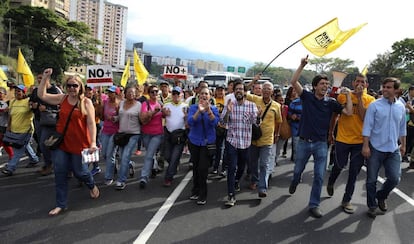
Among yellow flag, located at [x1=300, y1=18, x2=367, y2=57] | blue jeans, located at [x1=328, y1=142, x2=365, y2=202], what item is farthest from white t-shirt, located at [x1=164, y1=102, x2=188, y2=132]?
yellow flag, located at [x1=300, y1=18, x2=367, y2=57]

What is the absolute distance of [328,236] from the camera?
13.8 ft

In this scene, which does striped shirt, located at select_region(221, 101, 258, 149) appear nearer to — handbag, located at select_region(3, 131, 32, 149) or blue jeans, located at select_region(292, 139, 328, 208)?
blue jeans, located at select_region(292, 139, 328, 208)

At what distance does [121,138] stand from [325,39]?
13.8 feet

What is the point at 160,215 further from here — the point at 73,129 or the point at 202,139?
the point at 73,129

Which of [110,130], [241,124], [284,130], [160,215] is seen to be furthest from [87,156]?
[284,130]

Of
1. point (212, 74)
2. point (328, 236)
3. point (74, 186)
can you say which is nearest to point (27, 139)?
point (74, 186)

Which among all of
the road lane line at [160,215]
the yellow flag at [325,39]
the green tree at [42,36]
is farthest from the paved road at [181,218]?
the green tree at [42,36]

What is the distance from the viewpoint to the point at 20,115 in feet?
21.5

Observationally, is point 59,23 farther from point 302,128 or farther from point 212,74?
point 302,128

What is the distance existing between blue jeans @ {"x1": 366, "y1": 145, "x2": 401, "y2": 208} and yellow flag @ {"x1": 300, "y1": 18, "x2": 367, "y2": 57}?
2.52 metres

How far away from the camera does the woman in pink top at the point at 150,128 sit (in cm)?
596

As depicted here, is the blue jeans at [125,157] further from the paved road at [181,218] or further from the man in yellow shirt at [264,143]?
the man in yellow shirt at [264,143]

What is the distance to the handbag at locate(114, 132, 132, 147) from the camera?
5840 mm

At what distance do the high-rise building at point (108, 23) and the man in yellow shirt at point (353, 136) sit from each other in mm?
120881
